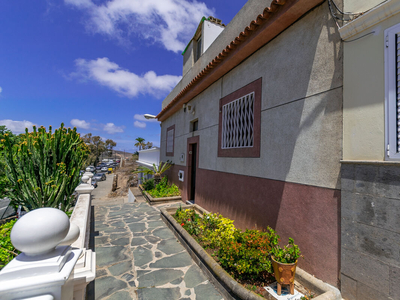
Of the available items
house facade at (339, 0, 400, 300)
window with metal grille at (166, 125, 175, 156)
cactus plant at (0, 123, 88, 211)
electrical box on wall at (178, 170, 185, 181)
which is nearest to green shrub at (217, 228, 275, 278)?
house facade at (339, 0, 400, 300)

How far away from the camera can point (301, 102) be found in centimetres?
348

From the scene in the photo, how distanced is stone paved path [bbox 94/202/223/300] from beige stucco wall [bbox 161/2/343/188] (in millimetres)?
2401

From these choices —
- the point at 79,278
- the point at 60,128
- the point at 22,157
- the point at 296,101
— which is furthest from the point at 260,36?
the point at 22,157

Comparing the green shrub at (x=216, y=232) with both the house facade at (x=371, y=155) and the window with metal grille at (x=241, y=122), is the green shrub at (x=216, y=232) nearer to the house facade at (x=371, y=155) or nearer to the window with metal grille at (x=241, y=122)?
the window with metal grille at (x=241, y=122)

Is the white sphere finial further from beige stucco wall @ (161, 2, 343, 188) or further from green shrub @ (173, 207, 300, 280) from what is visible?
beige stucco wall @ (161, 2, 343, 188)

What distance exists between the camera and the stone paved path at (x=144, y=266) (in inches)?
130

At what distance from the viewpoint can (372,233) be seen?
245 cm

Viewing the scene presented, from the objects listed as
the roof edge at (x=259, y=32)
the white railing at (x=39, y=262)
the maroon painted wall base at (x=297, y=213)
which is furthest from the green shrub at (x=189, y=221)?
the roof edge at (x=259, y=32)

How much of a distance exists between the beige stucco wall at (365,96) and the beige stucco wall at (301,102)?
4.8 inches

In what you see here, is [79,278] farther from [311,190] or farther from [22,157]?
[22,157]

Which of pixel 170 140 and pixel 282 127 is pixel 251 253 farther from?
pixel 170 140

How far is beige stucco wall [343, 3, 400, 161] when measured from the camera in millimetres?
2482

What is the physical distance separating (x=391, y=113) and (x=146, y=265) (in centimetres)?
467

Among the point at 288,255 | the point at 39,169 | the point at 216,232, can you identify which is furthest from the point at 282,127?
the point at 39,169
